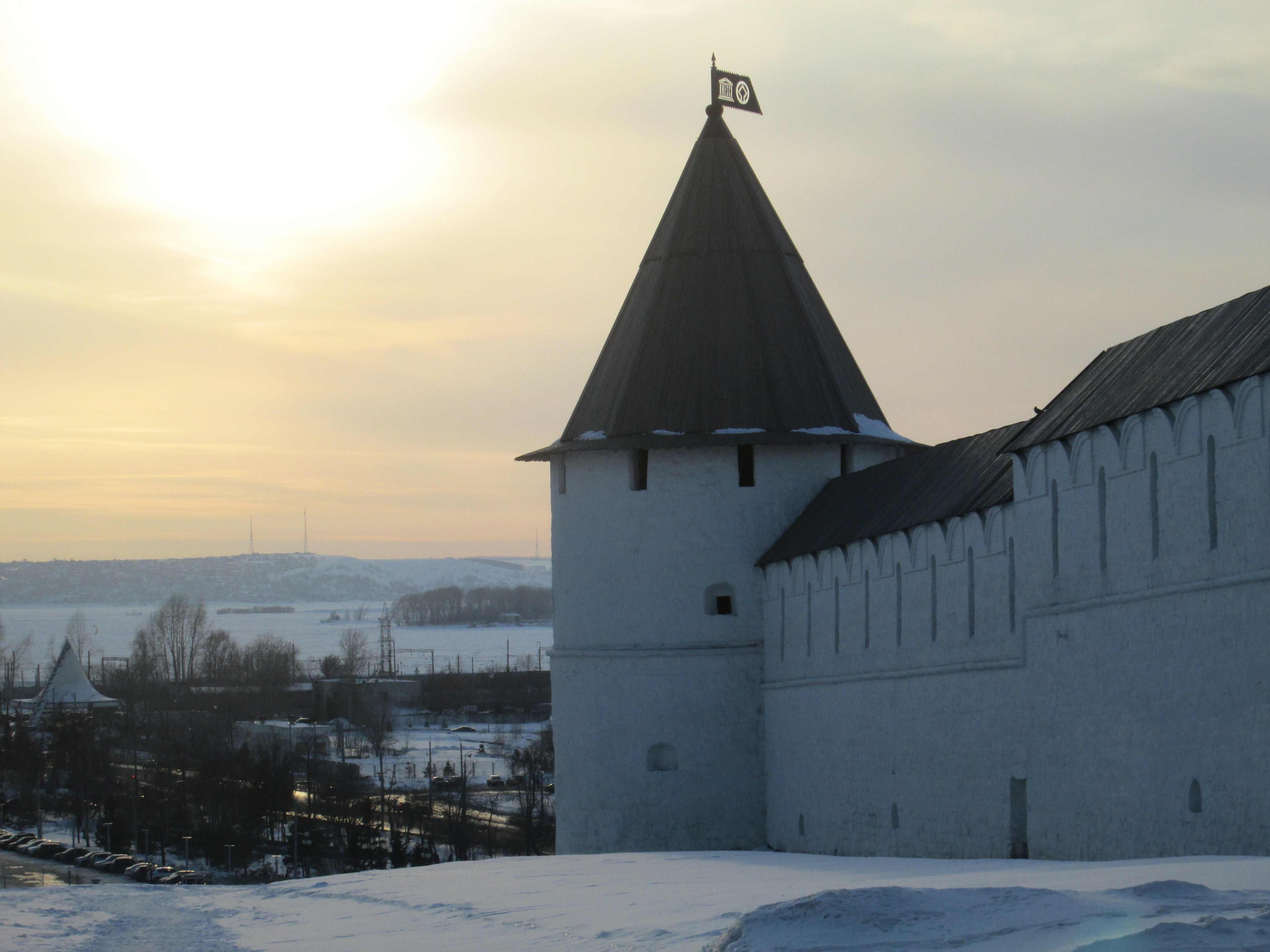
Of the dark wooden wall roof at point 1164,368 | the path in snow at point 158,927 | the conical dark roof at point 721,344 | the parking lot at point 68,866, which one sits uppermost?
the conical dark roof at point 721,344

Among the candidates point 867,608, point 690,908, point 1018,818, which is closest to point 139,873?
point 867,608

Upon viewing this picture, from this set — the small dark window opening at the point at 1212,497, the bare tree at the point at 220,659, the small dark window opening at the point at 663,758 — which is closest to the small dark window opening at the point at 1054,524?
the small dark window opening at the point at 1212,497

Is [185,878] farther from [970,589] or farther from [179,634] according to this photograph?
[179,634]

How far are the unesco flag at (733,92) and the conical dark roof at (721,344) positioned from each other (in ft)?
1.02

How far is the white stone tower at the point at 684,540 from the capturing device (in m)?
16.5

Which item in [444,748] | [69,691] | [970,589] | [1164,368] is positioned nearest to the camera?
[1164,368]

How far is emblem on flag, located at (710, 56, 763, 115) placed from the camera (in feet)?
62.4

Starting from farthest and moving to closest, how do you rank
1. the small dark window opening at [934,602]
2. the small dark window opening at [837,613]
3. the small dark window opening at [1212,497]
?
the small dark window opening at [837,613], the small dark window opening at [934,602], the small dark window opening at [1212,497]

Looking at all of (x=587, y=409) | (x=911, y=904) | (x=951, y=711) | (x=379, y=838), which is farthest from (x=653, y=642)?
(x=379, y=838)

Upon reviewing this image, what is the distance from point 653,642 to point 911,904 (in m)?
10.6

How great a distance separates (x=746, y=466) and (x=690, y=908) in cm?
948

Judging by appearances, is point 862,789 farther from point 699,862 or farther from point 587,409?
point 587,409

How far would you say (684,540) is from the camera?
659 inches

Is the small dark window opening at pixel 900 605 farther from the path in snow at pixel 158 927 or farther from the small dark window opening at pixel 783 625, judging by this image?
the path in snow at pixel 158 927
